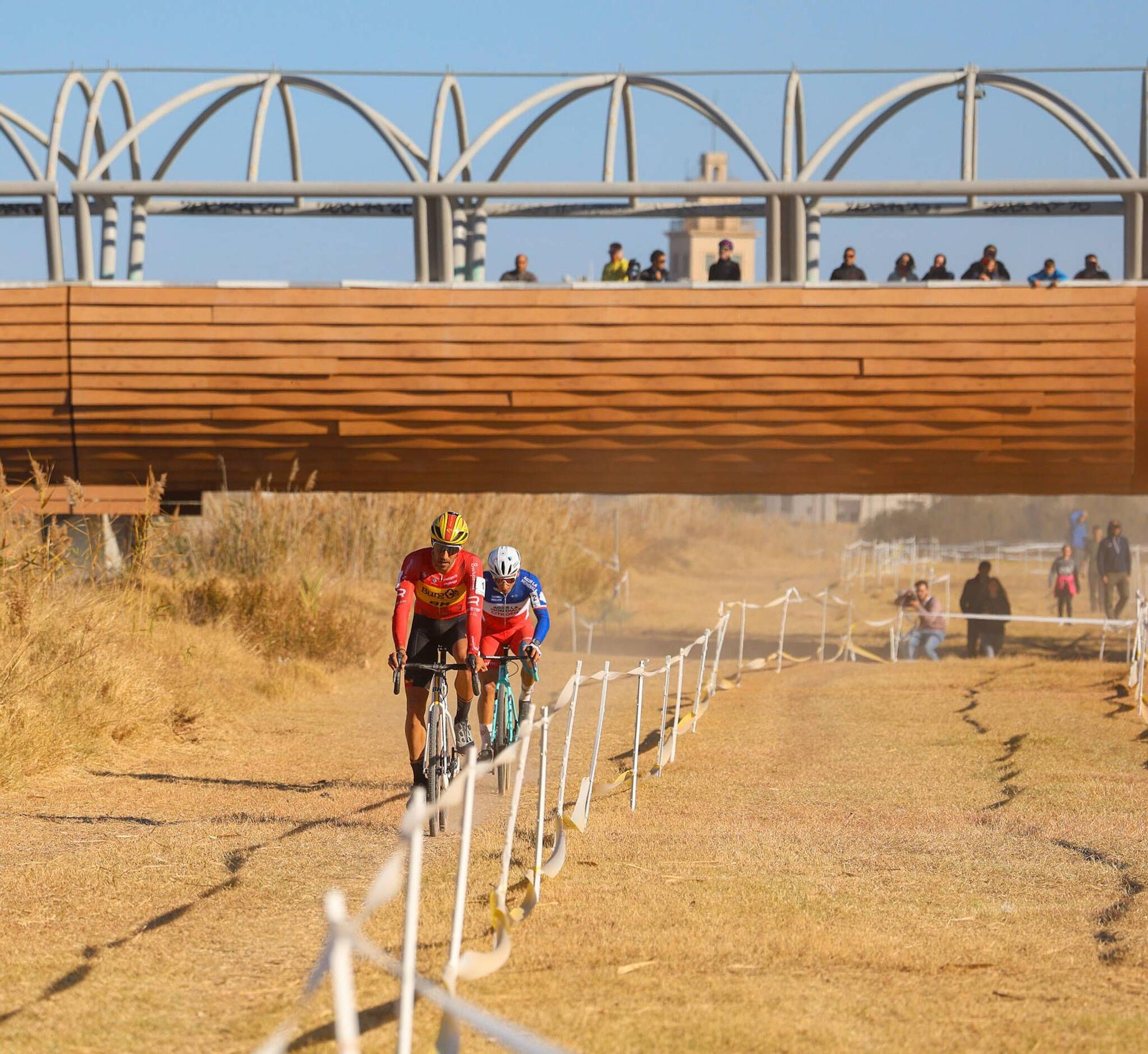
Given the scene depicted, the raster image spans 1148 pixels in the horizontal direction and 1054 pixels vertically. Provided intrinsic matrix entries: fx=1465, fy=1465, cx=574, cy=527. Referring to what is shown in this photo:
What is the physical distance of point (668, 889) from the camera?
6492 millimetres

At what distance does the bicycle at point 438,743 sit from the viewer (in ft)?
26.3

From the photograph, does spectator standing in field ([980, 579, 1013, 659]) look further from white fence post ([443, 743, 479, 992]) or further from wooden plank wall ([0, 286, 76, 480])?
white fence post ([443, 743, 479, 992])

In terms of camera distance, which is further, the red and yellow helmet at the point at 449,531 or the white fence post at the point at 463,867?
the red and yellow helmet at the point at 449,531

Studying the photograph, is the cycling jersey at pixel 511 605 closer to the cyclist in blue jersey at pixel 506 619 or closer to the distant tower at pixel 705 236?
the cyclist in blue jersey at pixel 506 619

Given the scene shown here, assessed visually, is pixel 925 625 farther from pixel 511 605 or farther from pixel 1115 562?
pixel 511 605

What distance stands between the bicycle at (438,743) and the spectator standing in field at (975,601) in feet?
42.3

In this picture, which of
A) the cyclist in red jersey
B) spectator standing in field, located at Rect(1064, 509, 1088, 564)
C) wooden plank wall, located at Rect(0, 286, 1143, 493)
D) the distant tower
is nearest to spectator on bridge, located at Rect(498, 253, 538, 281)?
wooden plank wall, located at Rect(0, 286, 1143, 493)

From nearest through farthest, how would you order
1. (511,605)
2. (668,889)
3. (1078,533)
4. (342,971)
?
(342,971), (668,889), (511,605), (1078,533)

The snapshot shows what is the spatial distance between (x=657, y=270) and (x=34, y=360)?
22.0 feet

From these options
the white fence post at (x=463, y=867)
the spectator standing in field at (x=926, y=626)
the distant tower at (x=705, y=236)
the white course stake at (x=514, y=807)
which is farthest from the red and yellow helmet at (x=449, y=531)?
the distant tower at (x=705, y=236)

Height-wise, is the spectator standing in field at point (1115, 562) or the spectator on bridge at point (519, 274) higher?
the spectator on bridge at point (519, 274)

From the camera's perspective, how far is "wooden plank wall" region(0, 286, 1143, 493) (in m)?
15.1

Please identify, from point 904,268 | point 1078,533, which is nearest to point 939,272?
point 904,268

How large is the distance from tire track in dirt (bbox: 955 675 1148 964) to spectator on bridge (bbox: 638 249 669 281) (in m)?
5.98
